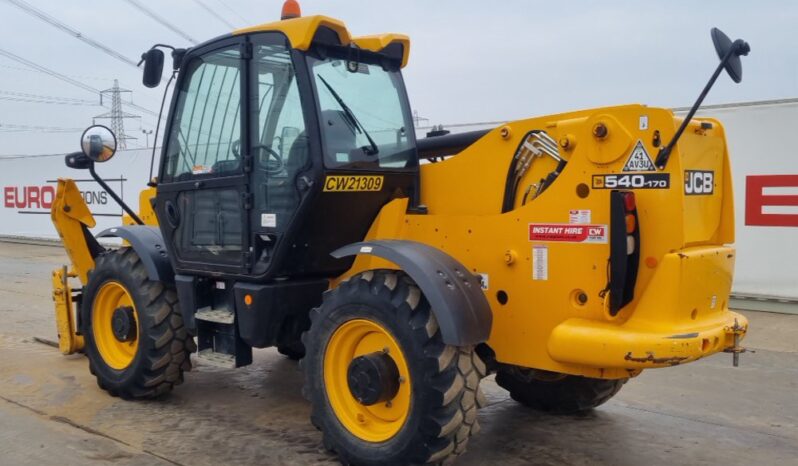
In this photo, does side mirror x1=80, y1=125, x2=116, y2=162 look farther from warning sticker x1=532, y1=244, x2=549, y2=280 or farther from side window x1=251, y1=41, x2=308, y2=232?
warning sticker x1=532, y1=244, x2=549, y2=280

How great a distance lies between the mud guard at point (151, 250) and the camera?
5.32 metres

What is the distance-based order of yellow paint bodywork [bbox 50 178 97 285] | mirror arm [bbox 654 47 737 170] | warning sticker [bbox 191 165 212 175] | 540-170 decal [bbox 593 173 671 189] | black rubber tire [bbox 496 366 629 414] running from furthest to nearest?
yellow paint bodywork [bbox 50 178 97 285], warning sticker [bbox 191 165 212 175], black rubber tire [bbox 496 366 629 414], 540-170 decal [bbox 593 173 671 189], mirror arm [bbox 654 47 737 170]

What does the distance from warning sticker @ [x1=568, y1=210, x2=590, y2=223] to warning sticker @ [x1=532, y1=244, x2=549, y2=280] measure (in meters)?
0.20

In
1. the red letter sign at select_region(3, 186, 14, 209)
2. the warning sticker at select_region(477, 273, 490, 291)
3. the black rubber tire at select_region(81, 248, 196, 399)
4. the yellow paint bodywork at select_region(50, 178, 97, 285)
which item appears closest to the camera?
the warning sticker at select_region(477, 273, 490, 291)

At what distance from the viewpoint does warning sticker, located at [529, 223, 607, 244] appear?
12.1 feet

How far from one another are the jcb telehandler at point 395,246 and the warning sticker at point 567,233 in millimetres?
11

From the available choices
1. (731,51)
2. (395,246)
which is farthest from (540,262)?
(731,51)

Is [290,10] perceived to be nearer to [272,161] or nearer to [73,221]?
[272,161]

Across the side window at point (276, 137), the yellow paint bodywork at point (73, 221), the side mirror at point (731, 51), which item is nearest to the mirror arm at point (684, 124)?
the side mirror at point (731, 51)

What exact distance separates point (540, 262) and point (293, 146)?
1.60 metres

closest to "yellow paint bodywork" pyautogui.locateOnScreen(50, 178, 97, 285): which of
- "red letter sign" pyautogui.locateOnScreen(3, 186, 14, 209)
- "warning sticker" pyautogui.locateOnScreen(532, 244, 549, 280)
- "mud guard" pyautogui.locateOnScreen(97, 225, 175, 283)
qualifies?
"mud guard" pyautogui.locateOnScreen(97, 225, 175, 283)

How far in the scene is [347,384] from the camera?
13.5ft

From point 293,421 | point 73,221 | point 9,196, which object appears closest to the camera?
point 293,421

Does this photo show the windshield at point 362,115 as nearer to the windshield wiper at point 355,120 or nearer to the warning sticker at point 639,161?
the windshield wiper at point 355,120
